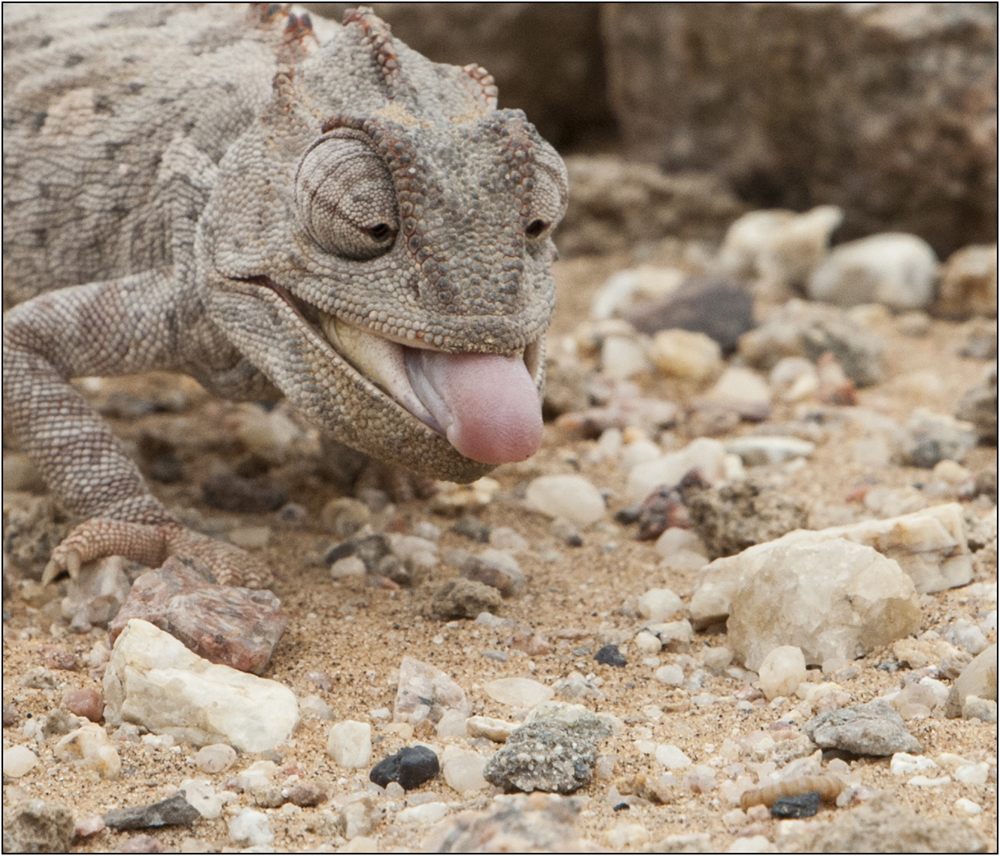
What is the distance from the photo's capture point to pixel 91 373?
4297mm

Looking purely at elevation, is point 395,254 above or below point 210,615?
above

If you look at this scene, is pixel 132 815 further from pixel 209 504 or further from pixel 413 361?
pixel 209 504

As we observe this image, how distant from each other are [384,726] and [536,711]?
386 millimetres

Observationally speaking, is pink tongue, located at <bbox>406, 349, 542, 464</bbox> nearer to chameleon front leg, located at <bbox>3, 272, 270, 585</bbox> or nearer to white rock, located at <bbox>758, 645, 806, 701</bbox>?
white rock, located at <bbox>758, 645, 806, 701</bbox>

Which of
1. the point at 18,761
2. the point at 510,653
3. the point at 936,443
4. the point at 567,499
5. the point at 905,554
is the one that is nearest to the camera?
the point at 18,761

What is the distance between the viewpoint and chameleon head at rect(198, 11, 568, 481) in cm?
324

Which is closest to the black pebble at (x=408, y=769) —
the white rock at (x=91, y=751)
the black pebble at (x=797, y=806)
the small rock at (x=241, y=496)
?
the white rock at (x=91, y=751)

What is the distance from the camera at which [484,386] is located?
3.23m

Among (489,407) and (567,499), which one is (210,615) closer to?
(489,407)

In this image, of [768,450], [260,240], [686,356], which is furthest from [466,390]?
[686,356]

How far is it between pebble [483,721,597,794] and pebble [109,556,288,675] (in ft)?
2.87

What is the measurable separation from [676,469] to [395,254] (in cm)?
193

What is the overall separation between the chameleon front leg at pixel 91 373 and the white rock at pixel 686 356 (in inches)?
106

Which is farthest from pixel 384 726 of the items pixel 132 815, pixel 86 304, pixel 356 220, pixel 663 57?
pixel 663 57
